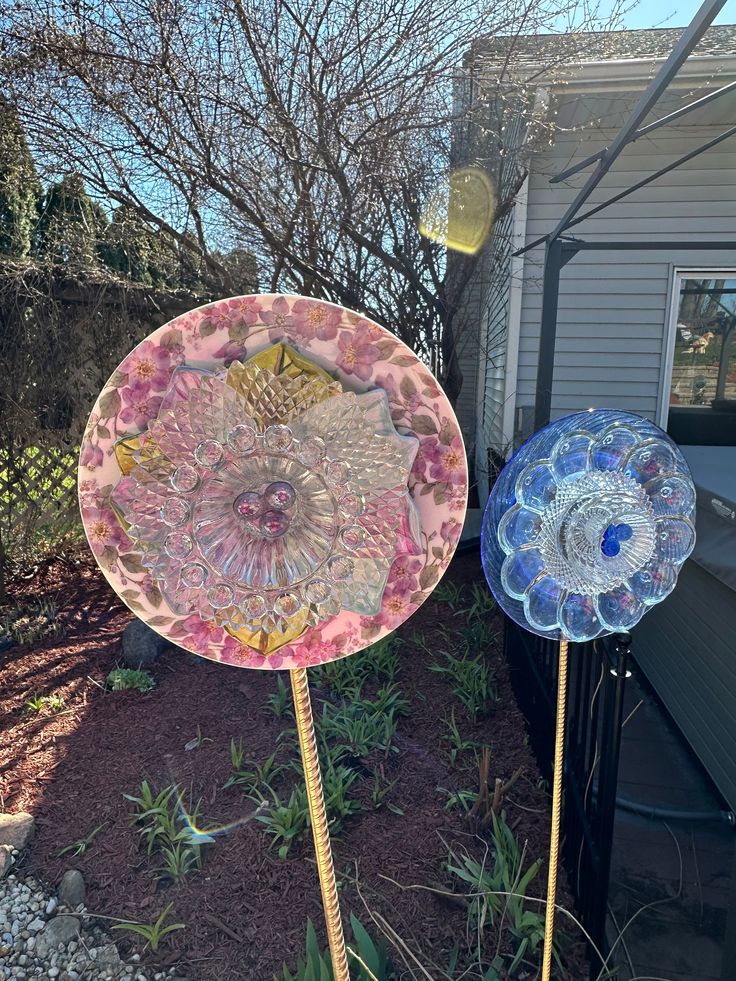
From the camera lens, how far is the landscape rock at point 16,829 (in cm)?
221

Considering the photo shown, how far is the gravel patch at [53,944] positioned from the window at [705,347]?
17.0 ft

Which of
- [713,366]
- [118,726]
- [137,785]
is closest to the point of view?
[137,785]

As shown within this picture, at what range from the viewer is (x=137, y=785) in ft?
8.01

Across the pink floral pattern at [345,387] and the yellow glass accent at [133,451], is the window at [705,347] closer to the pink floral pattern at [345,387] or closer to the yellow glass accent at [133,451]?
the pink floral pattern at [345,387]

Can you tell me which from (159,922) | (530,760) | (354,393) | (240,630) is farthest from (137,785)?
(354,393)

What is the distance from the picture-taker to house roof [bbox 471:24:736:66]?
144 inches

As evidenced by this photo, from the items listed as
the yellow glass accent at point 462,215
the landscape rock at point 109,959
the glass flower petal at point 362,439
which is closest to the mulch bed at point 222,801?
the landscape rock at point 109,959

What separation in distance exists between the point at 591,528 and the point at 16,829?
7.88ft

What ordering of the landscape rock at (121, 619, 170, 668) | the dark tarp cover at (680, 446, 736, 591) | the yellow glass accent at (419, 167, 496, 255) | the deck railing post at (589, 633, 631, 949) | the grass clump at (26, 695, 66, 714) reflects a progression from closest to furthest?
the deck railing post at (589, 633, 631, 949) < the dark tarp cover at (680, 446, 736, 591) < the grass clump at (26, 695, 66, 714) < the landscape rock at (121, 619, 170, 668) < the yellow glass accent at (419, 167, 496, 255)

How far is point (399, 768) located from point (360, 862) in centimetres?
51

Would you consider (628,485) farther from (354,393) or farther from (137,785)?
(137,785)

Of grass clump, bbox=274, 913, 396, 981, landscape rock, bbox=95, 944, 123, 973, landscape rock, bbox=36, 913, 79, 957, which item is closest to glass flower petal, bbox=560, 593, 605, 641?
grass clump, bbox=274, 913, 396, 981

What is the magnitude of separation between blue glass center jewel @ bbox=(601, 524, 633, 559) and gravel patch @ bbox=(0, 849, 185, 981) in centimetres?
177

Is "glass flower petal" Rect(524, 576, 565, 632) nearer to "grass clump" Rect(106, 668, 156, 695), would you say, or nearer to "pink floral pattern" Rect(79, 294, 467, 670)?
"pink floral pattern" Rect(79, 294, 467, 670)
